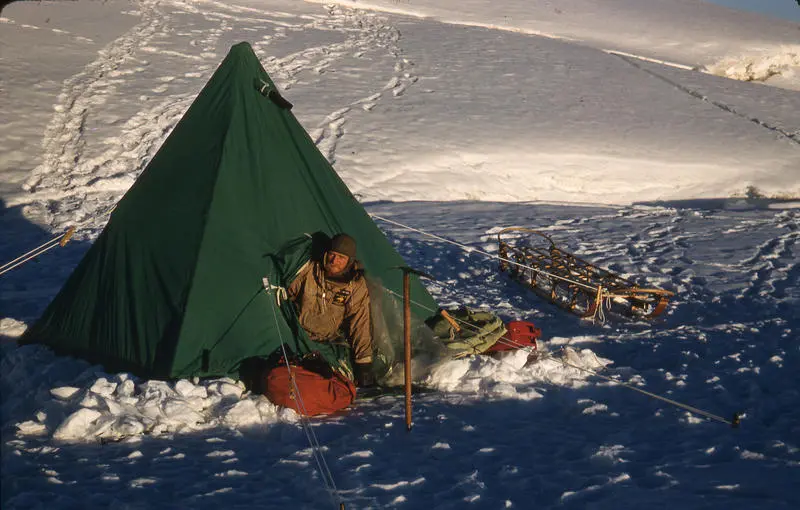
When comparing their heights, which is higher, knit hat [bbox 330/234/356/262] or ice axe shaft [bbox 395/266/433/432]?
knit hat [bbox 330/234/356/262]

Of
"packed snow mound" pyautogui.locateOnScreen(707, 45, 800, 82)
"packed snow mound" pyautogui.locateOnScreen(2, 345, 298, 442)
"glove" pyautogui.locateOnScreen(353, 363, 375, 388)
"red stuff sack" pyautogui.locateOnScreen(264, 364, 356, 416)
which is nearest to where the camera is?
"packed snow mound" pyautogui.locateOnScreen(2, 345, 298, 442)

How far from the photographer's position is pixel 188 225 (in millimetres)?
4629

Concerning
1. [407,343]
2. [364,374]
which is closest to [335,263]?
[364,374]

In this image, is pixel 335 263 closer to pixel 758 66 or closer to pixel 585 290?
pixel 585 290

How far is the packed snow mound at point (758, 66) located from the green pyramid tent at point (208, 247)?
19927 millimetres

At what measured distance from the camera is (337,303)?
15.2 ft

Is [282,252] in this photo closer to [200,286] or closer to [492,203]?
[200,286]

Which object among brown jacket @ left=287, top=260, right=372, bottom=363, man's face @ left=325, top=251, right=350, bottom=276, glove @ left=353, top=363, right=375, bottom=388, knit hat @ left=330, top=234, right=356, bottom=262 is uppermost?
knit hat @ left=330, top=234, right=356, bottom=262

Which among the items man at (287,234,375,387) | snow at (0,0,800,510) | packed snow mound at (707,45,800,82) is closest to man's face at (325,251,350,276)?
man at (287,234,375,387)

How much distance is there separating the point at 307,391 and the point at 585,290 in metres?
2.97

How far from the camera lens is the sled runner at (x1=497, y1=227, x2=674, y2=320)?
602 cm

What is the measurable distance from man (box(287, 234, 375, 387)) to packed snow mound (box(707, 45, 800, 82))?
20.2m

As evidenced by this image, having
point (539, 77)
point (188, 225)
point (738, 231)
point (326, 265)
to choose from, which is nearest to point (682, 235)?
point (738, 231)

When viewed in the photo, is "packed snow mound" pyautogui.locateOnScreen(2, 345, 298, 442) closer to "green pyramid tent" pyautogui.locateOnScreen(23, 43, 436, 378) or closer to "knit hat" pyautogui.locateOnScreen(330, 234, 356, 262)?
"green pyramid tent" pyautogui.locateOnScreen(23, 43, 436, 378)
